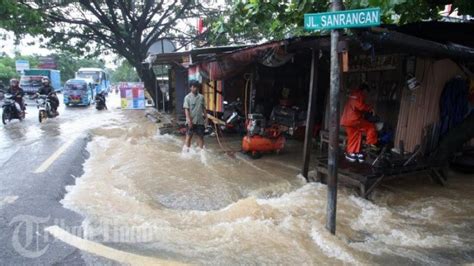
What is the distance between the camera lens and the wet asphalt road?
392 cm

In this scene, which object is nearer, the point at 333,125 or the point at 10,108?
the point at 333,125

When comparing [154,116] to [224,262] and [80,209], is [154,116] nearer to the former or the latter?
[80,209]

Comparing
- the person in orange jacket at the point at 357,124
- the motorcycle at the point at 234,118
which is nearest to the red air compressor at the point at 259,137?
the motorcycle at the point at 234,118

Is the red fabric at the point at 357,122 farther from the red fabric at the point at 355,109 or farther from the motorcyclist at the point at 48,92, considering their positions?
the motorcyclist at the point at 48,92

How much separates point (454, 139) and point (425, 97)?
1.07 meters

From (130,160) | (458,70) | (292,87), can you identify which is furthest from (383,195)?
(292,87)

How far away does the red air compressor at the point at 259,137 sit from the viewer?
8.88 m

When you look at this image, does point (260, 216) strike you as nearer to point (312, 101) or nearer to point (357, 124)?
point (312, 101)

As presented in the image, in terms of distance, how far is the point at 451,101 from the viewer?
7.59 meters

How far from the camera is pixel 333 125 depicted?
4.52 meters

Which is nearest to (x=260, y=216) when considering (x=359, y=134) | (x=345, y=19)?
(x=345, y=19)

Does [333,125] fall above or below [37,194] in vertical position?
above

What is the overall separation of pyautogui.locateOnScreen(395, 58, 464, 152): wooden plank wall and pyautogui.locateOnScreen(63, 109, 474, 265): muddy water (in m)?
1.18

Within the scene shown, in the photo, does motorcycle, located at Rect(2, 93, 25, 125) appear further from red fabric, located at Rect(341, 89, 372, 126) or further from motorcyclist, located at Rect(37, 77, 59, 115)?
red fabric, located at Rect(341, 89, 372, 126)
